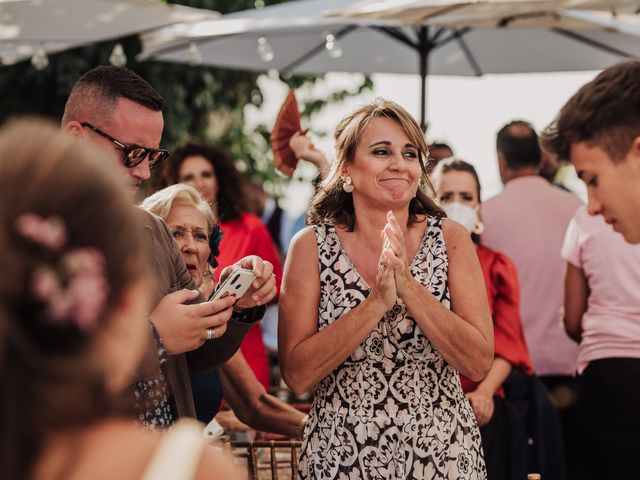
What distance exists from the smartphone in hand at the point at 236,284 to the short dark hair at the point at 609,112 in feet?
3.36

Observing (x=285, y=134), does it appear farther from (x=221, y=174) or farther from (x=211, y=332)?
(x=211, y=332)

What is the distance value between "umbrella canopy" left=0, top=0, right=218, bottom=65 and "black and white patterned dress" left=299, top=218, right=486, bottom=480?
4.22m

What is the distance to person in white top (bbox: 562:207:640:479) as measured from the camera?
459 cm

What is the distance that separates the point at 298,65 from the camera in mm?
8773

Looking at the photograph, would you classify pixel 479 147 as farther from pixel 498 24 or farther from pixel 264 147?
pixel 498 24

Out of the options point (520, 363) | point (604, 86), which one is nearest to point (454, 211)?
point (520, 363)

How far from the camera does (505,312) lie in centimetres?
469

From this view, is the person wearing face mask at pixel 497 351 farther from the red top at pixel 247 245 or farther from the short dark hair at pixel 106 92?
the short dark hair at pixel 106 92

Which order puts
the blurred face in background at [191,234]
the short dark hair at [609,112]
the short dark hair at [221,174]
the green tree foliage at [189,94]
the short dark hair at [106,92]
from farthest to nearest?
the green tree foliage at [189,94], the short dark hair at [221,174], the blurred face in background at [191,234], the short dark hair at [106,92], the short dark hair at [609,112]

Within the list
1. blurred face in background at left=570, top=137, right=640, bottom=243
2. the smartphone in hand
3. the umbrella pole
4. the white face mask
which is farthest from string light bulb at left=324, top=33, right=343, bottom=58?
blurred face in background at left=570, top=137, right=640, bottom=243

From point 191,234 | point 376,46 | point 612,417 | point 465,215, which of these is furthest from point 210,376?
point 376,46

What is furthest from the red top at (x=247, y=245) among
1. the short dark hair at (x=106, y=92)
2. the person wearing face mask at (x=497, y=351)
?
the short dark hair at (x=106, y=92)

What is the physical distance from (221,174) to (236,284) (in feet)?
9.91

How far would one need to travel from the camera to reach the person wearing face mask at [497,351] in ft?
14.7
